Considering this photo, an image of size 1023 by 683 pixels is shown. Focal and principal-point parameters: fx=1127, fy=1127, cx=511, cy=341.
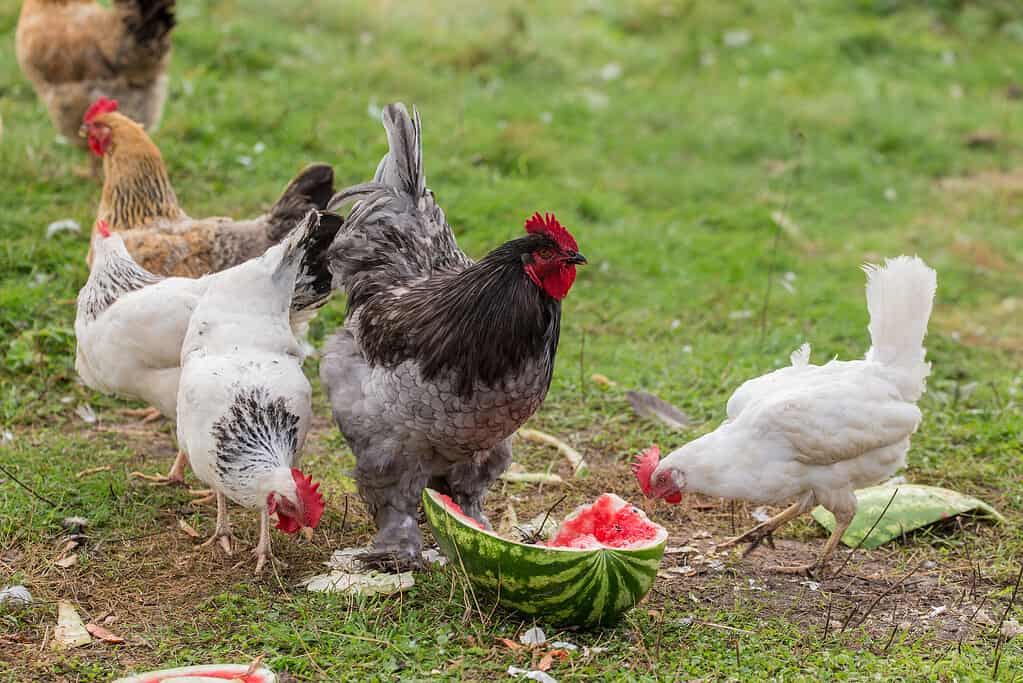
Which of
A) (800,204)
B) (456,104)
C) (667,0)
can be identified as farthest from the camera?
(667,0)

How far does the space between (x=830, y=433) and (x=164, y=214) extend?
4320mm

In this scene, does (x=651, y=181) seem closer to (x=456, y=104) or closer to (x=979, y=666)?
(x=456, y=104)

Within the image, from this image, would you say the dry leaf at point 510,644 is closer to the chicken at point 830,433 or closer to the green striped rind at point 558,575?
the green striped rind at point 558,575

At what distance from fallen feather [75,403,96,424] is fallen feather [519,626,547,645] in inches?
133

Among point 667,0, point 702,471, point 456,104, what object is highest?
point 667,0

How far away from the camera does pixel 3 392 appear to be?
6621 millimetres

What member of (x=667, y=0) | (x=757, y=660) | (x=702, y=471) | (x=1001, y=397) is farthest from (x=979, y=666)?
(x=667, y=0)

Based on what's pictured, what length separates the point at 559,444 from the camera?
638 cm

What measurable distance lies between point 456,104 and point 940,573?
727 centimetres

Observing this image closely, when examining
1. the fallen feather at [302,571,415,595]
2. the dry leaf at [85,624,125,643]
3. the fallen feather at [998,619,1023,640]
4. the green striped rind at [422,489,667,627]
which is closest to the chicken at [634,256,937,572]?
the green striped rind at [422,489,667,627]

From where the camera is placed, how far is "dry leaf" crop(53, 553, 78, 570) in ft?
16.3

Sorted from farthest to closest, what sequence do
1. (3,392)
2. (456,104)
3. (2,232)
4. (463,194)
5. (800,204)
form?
(456,104) → (800,204) → (463,194) → (2,232) → (3,392)

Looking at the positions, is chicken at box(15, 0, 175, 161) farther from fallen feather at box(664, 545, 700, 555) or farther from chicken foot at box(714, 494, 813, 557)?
chicken foot at box(714, 494, 813, 557)

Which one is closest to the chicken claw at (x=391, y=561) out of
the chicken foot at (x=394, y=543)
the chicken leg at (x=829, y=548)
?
the chicken foot at (x=394, y=543)
